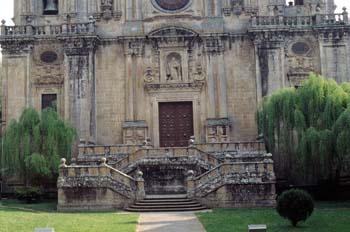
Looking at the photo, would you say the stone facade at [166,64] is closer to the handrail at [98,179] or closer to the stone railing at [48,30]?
the stone railing at [48,30]

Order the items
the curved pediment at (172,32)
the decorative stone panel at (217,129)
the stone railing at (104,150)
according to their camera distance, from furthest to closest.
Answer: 1. the curved pediment at (172,32)
2. the decorative stone panel at (217,129)
3. the stone railing at (104,150)

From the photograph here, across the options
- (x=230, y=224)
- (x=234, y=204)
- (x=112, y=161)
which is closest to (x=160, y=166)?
(x=112, y=161)

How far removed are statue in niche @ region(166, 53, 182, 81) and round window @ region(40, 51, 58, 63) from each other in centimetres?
773

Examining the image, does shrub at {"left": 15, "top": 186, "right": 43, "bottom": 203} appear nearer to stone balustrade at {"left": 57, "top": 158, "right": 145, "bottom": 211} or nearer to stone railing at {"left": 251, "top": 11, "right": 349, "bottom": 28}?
stone balustrade at {"left": 57, "top": 158, "right": 145, "bottom": 211}

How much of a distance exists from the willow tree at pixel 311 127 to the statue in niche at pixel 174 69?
694cm

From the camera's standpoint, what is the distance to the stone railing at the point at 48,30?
38469 mm

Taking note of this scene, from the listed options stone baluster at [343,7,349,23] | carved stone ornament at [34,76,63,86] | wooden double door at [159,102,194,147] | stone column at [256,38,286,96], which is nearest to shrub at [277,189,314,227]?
stone column at [256,38,286,96]

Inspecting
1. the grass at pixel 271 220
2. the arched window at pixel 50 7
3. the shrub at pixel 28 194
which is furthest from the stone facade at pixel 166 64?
the grass at pixel 271 220

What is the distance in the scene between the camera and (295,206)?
20.1 metres

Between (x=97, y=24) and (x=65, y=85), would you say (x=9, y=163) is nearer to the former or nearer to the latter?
(x=65, y=85)

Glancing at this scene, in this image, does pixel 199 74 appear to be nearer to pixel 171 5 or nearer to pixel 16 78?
pixel 171 5

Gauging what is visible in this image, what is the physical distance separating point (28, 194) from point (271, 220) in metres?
15.0

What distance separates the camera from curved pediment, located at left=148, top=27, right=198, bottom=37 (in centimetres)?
3862

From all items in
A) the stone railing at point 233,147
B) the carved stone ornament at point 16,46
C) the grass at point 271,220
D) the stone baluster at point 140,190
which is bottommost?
the grass at point 271,220
